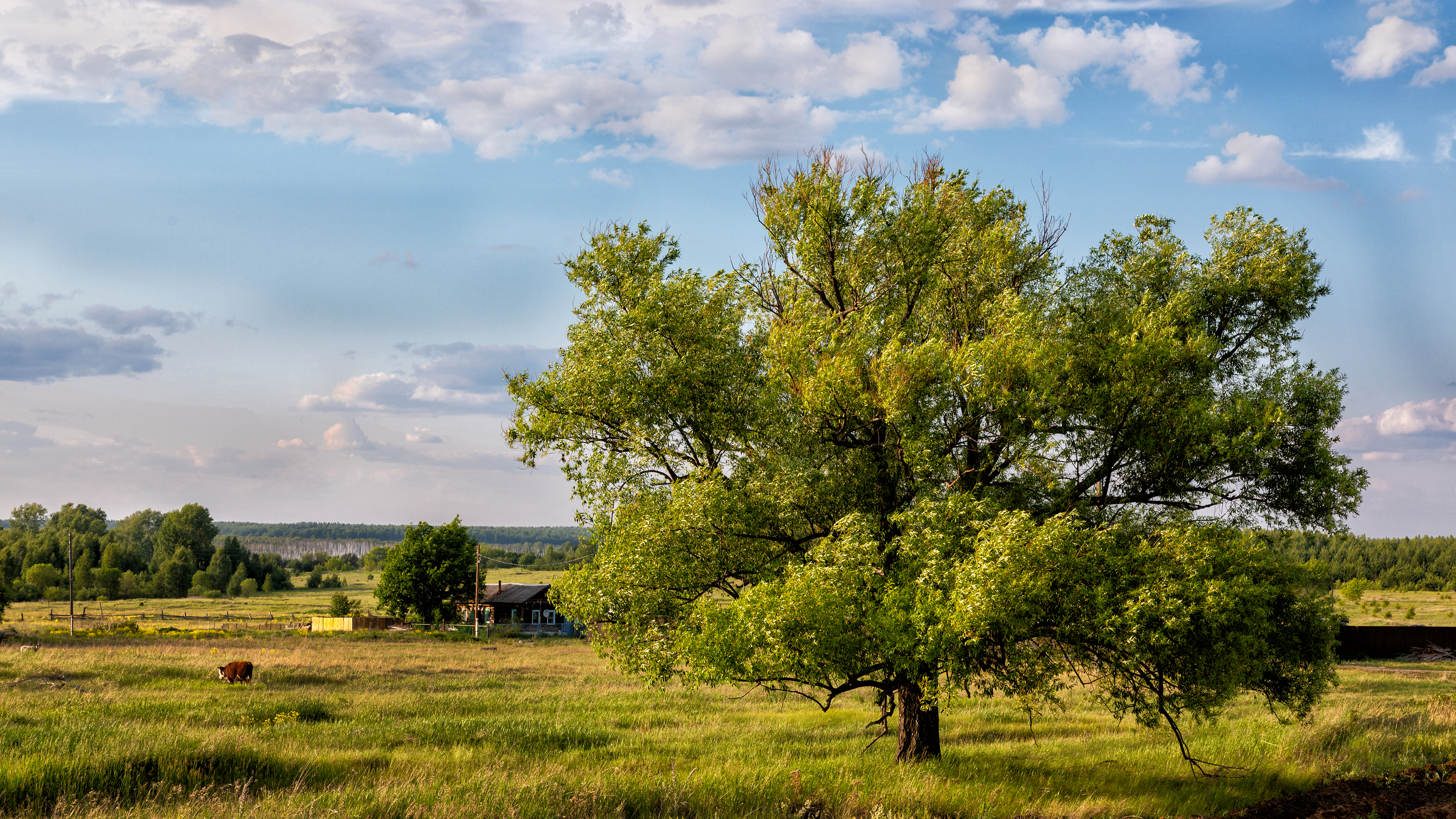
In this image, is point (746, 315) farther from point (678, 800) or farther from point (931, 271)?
point (678, 800)

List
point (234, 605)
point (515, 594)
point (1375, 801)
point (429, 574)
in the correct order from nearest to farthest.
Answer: point (1375, 801)
point (429, 574)
point (515, 594)
point (234, 605)

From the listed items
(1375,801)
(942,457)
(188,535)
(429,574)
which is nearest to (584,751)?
(942,457)

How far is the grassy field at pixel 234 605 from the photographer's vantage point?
296 ft

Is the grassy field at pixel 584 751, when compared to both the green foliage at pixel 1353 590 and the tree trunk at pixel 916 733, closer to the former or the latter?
the tree trunk at pixel 916 733

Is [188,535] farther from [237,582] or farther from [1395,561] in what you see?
[1395,561]

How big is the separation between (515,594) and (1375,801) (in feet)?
239

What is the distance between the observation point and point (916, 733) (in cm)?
1573

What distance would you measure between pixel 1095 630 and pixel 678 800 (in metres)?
6.39

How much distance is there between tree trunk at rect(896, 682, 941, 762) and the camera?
15.5 m

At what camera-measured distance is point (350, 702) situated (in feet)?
77.9

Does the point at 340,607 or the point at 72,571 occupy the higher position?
the point at 72,571

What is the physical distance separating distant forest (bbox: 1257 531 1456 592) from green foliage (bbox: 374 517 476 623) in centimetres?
9867

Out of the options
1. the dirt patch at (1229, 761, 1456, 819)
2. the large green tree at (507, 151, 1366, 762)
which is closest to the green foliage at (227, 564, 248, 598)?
the large green tree at (507, 151, 1366, 762)

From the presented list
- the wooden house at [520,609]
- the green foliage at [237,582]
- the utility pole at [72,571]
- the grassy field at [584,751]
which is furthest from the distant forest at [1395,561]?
the green foliage at [237,582]
